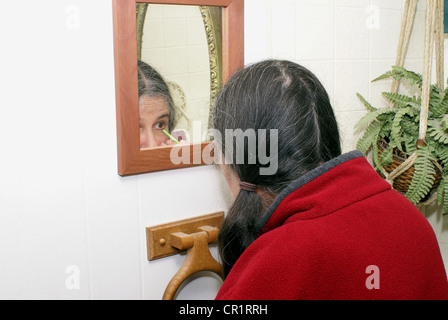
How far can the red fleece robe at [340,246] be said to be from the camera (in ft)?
2.46

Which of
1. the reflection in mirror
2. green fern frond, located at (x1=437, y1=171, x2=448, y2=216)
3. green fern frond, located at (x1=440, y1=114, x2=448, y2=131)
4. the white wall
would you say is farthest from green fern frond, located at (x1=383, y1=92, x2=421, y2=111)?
the reflection in mirror

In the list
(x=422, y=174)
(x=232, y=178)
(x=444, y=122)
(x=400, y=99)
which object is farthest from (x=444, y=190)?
(x=232, y=178)

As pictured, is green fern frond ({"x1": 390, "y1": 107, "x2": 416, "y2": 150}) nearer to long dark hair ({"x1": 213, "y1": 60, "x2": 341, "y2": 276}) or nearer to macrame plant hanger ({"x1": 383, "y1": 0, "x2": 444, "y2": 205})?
macrame plant hanger ({"x1": 383, "y1": 0, "x2": 444, "y2": 205})

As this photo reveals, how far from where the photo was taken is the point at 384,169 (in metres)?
1.48

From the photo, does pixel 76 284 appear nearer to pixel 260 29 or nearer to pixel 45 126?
pixel 45 126

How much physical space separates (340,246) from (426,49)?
0.89 m

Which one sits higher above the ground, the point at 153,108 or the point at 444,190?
the point at 153,108

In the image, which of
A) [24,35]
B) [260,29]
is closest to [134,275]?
[24,35]

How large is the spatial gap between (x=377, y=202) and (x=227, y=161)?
0.30 meters

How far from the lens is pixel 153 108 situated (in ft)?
3.76

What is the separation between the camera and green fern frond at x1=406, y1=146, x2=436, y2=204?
1.35 m

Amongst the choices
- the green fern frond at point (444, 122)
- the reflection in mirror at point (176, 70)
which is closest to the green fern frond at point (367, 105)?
the green fern frond at point (444, 122)

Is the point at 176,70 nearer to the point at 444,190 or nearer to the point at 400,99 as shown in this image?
the point at 400,99

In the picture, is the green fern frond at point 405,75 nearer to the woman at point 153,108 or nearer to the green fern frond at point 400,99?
the green fern frond at point 400,99
